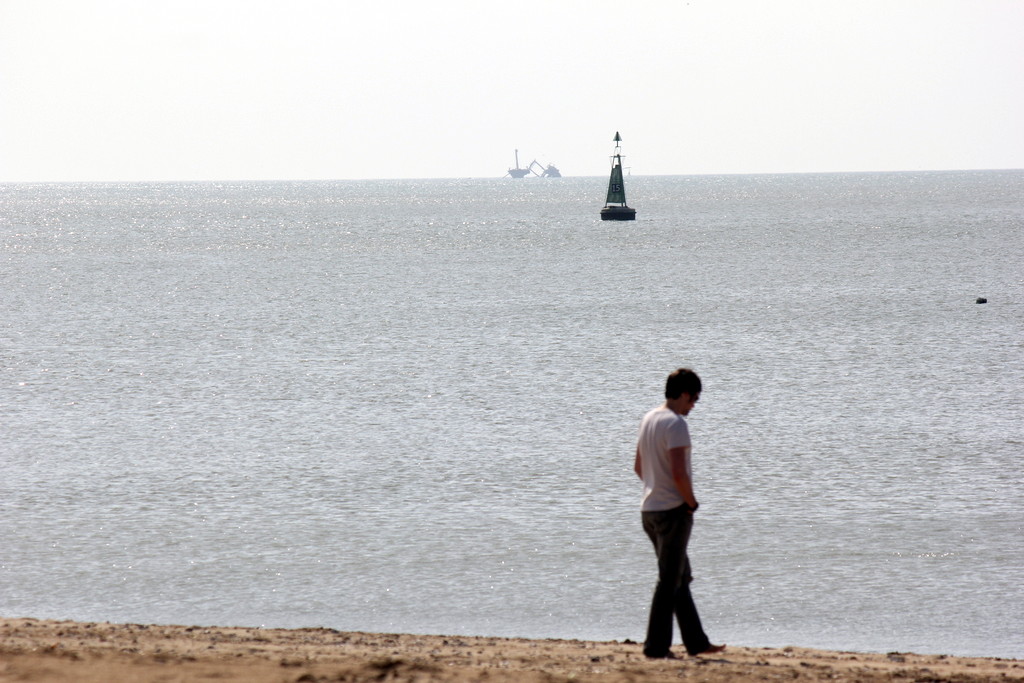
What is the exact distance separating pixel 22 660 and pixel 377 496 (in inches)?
372

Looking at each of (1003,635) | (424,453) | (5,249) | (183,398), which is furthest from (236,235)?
(1003,635)

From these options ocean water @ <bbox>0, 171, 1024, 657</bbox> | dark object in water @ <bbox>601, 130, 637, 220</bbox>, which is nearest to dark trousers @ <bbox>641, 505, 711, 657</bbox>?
ocean water @ <bbox>0, 171, 1024, 657</bbox>

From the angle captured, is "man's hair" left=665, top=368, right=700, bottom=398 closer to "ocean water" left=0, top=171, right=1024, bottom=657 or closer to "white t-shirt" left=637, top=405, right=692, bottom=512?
"white t-shirt" left=637, top=405, right=692, bottom=512

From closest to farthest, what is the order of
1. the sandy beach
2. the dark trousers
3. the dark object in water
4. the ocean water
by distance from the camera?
1. the sandy beach
2. the dark trousers
3. the ocean water
4. the dark object in water

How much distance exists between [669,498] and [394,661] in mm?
2000

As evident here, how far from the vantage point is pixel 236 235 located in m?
120

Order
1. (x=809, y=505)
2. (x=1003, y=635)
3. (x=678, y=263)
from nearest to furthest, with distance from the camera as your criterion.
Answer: (x=1003, y=635) → (x=809, y=505) → (x=678, y=263)

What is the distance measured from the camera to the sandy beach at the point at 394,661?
300 inches

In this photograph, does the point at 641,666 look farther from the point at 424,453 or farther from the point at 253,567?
the point at 424,453

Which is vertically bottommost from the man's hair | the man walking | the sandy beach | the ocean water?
the ocean water

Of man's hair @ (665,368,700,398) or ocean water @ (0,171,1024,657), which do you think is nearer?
man's hair @ (665,368,700,398)

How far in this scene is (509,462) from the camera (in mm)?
19688

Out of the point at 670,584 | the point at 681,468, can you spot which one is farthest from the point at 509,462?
the point at 681,468

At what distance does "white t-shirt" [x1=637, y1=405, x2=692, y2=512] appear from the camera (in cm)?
770
